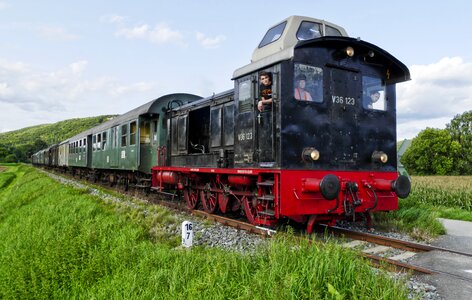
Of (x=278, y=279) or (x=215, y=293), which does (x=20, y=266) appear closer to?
(x=215, y=293)

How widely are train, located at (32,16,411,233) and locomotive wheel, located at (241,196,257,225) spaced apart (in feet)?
0.07

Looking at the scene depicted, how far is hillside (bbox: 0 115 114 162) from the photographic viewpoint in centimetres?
10925

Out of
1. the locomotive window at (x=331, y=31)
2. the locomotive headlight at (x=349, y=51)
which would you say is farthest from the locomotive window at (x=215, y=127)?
the locomotive headlight at (x=349, y=51)

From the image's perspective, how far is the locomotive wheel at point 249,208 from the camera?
777cm

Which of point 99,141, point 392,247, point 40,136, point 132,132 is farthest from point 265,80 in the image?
point 40,136

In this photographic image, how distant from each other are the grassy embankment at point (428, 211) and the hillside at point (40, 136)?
107m

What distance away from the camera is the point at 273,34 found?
8164 millimetres

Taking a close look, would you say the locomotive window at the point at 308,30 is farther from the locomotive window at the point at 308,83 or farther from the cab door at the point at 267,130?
the cab door at the point at 267,130

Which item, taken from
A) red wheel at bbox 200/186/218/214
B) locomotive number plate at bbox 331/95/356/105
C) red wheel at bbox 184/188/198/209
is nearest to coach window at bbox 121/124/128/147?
red wheel at bbox 184/188/198/209

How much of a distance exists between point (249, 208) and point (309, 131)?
6.71 feet

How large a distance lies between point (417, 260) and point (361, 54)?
4.16 m

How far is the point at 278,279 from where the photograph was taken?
12.5ft

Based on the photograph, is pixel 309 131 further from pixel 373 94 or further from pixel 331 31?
pixel 331 31

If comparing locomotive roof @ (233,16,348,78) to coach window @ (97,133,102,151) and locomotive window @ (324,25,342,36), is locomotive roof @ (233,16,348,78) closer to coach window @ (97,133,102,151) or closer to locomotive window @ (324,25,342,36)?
locomotive window @ (324,25,342,36)
